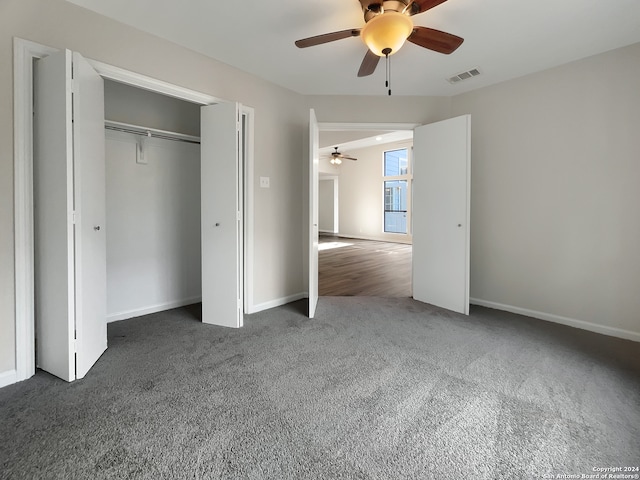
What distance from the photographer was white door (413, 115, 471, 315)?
Answer: 10.8 ft

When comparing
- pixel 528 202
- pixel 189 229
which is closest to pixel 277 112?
pixel 189 229

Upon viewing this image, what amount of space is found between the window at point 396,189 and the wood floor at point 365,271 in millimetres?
1460

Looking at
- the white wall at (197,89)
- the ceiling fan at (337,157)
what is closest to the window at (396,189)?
the ceiling fan at (337,157)

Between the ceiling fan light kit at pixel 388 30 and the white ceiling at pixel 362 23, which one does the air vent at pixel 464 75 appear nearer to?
the white ceiling at pixel 362 23

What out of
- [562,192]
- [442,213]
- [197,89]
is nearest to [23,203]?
A: [197,89]

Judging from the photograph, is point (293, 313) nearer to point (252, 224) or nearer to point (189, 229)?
point (252, 224)

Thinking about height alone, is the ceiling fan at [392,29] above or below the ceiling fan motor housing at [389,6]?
below

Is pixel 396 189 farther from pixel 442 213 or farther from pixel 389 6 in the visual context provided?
pixel 389 6

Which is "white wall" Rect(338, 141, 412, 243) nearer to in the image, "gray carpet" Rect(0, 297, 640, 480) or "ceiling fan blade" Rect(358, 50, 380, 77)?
"ceiling fan blade" Rect(358, 50, 380, 77)

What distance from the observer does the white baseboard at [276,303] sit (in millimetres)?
3353

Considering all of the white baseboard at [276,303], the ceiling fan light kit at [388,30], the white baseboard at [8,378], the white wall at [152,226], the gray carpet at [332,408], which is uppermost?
the ceiling fan light kit at [388,30]

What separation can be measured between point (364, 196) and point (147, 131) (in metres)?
8.01

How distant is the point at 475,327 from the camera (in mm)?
2908

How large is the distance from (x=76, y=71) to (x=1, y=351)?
5.91 ft
